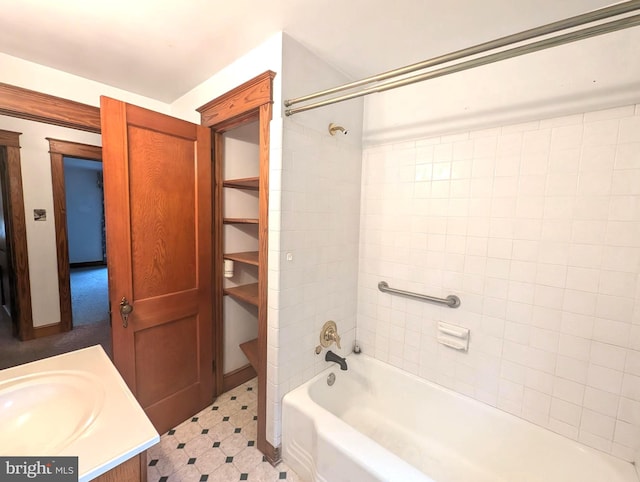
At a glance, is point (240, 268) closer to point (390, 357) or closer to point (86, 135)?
point (390, 357)

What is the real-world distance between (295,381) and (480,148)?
5.67 ft

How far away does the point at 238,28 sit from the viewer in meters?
1.40

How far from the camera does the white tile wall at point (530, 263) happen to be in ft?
4.10

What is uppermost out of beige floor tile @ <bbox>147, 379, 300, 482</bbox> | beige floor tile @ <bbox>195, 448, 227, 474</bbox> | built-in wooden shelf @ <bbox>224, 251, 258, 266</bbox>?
built-in wooden shelf @ <bbox>224, 251, 258, 266</bbox>

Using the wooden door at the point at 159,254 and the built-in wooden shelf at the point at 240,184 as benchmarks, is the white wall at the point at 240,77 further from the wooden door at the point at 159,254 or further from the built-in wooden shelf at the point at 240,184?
the built-in wooden shelf at the point at 240,184

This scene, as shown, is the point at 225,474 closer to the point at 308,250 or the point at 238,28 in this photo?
the point at 308,250

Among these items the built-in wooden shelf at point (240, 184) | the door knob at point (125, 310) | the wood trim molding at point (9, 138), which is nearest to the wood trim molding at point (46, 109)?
the built-in wooden shelf at point (240, 184)

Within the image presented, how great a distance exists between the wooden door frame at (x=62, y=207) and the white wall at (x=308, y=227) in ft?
9.08

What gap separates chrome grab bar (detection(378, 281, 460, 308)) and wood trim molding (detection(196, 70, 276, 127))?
1370 mm

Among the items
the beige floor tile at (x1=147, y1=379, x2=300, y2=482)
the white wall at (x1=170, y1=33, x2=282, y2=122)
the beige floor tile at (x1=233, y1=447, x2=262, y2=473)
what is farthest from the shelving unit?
the white wall at (x1=170, y1=33, x2=282, y2=122)

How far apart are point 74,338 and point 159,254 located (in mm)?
2339

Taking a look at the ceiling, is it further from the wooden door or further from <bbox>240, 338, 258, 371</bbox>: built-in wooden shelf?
<bbox>240, 338, 258, 371</bbox>: built-in wooden shelf

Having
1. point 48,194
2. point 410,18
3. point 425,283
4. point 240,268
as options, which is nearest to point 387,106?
point 410,18

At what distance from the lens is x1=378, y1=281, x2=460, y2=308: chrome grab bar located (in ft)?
5.52
